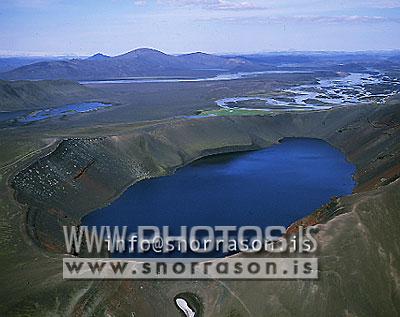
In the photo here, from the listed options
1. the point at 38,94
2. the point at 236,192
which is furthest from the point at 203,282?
the point at 38,94

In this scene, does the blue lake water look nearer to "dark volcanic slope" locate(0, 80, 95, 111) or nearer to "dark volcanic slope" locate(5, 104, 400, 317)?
"dark volcanic slope" locate(5, 104, 400, 317)

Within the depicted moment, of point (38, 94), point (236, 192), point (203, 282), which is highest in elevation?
point (38, 94)

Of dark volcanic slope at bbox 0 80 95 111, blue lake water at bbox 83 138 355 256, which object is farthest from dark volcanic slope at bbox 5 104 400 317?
dark volcanic slope at bbox 0 80 95 111

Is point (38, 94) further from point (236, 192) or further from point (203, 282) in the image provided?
point (203, 282)

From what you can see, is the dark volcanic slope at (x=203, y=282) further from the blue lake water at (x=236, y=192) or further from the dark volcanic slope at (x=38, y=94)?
the dark volcanic slope at (x=38, y=94)

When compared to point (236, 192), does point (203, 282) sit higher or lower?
higher

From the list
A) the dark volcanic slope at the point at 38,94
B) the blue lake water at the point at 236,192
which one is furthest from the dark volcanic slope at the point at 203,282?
the dark volcanic slope at the point at 38,94
